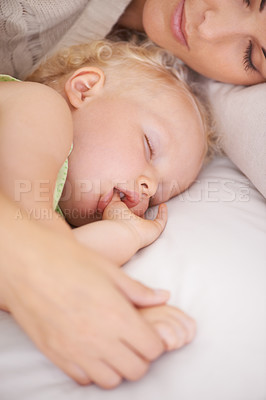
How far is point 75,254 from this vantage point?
2.07 feet

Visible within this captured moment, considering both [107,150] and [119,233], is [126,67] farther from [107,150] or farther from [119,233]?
[119,233]

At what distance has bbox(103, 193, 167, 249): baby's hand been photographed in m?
0.97

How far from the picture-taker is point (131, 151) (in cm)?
108

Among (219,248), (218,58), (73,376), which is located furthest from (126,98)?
(73,376)

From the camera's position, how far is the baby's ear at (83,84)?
1168mm

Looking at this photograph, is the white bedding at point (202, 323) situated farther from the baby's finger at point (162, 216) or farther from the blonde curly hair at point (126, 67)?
the blonde curly hair at point (126, 67)

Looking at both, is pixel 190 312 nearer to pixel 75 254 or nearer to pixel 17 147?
pixel 75 254

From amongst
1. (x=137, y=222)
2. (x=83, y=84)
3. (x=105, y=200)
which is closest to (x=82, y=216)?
(x=105, y=200)

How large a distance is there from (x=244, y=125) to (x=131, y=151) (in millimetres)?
403

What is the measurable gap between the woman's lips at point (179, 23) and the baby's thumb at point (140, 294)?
914mm

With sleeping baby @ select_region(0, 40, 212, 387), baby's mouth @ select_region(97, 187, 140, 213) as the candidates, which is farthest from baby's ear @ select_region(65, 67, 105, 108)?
baby's mouth @ select_region(97, 187, 140, 213)

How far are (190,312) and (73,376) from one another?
Answer: 25 cm

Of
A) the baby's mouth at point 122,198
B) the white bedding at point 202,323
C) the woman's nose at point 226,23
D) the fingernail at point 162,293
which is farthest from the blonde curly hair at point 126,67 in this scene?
the fingernail at point 162,293

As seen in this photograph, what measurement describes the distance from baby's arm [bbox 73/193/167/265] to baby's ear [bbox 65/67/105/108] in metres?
0.33
